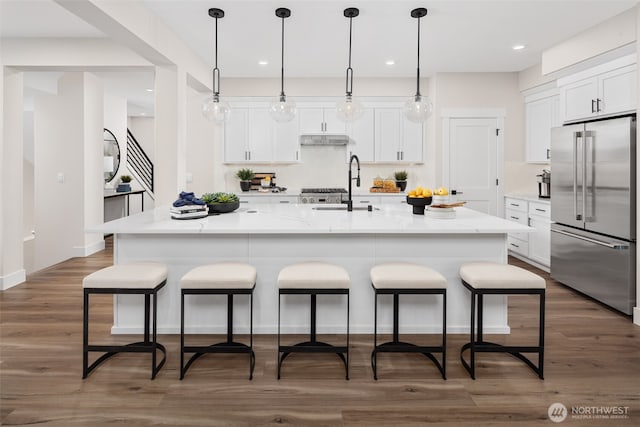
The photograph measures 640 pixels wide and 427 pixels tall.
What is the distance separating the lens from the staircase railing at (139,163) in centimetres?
1028

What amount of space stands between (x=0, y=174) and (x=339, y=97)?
445cm

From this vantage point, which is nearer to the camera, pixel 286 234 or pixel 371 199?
pixel 286 234

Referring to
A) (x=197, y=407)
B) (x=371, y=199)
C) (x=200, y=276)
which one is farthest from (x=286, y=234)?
(x=371, y=199)

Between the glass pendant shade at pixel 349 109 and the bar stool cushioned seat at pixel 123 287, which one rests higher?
the glass pendant shade at pixel 349 109

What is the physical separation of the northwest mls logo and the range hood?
4.76m

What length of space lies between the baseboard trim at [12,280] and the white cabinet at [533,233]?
6.04 meters

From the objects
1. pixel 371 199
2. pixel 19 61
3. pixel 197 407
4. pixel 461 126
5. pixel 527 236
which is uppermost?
pixel 19 61

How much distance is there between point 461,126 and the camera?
6375 mm

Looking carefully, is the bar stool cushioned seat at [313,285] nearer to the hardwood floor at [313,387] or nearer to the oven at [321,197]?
the hardwood floor at [313,387]

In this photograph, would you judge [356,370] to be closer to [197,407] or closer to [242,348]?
[242,348]

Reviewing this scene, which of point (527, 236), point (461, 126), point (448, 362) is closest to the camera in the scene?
point (448, 362)

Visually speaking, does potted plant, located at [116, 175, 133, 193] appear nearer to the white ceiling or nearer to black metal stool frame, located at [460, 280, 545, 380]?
the white ceiling

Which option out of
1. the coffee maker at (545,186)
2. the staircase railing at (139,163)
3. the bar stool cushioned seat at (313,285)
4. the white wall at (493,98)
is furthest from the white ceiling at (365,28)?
the staircase railing at (139,163)

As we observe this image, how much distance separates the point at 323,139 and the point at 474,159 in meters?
2.25
